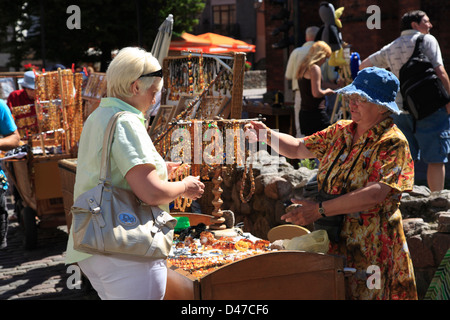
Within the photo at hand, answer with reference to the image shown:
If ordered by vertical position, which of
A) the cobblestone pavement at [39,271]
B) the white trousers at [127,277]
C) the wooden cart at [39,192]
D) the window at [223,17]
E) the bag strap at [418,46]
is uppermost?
the window at [223,17]

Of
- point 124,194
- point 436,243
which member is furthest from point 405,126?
point 124,194

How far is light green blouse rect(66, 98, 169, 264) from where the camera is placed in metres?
2.81

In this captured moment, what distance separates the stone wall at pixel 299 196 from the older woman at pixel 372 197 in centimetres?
111

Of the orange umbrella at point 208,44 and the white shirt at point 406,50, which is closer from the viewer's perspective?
the white shirt at point 406,50

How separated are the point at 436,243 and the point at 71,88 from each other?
4406mm

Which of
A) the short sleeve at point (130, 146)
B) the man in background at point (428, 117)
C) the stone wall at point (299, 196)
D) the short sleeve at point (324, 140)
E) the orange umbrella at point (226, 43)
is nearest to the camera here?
the short sleeve at point (130, 146)

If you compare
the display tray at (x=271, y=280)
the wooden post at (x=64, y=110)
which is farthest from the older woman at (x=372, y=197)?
the wooden post at (x=64, y=110)

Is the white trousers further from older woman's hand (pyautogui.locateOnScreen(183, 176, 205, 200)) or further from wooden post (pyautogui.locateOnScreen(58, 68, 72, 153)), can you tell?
wooden post (pyautogui.locateOnScreen(58, 68, 72, 153))

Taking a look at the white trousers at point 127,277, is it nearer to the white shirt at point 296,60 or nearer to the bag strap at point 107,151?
the bag strap at point 107,151

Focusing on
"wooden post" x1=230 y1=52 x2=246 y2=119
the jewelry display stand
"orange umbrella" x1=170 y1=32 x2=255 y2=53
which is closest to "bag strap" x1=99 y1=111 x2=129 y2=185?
the jewelry display stand

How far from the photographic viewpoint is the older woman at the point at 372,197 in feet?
10.2

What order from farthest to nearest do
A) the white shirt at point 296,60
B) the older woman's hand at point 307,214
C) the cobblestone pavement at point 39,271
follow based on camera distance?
1. the white shirt at point 296,60
2. the cobblestone pavement at point 39,271
3. the older woman's hand at point 307,214

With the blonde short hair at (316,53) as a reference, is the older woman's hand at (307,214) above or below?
below
